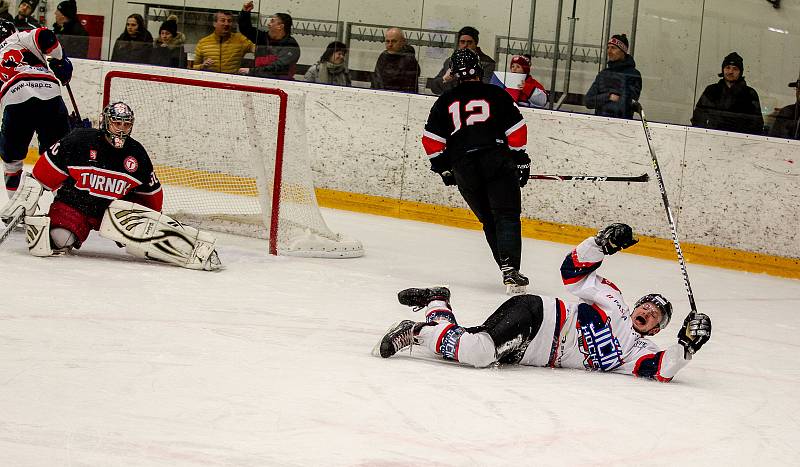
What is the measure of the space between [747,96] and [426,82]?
236cm

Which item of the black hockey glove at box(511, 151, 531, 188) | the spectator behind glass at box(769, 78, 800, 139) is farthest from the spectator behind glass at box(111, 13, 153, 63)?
the spectator behind glass at box(769, 78, 800, 139)

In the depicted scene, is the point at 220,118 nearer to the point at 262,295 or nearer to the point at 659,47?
the point at 262,295

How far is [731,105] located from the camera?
7.87 m

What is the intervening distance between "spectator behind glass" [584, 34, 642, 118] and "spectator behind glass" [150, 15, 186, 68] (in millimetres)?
3474

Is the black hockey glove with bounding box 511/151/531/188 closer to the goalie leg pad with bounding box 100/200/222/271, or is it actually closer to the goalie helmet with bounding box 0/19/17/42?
the goalie leg pad with bounding box 100/200/222/271

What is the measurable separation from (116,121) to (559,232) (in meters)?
3.69

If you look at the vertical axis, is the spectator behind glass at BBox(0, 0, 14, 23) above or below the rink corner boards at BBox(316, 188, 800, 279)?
above

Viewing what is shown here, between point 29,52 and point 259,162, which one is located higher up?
point 29,52

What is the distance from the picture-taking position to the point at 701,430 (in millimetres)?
3516

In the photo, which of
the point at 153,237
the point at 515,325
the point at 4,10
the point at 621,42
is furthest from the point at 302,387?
the point at 4,10

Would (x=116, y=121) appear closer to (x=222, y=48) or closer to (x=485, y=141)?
(x=485, y=141)

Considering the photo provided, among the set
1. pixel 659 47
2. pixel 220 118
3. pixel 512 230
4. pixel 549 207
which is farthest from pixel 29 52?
pixel 659 47

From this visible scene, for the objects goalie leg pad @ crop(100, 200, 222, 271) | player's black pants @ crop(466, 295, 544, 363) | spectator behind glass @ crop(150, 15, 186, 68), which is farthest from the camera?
spectator behind glass @ crop(150, 15, 186, 68)

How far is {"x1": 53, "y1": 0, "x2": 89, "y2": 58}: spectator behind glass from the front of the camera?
976 cm
